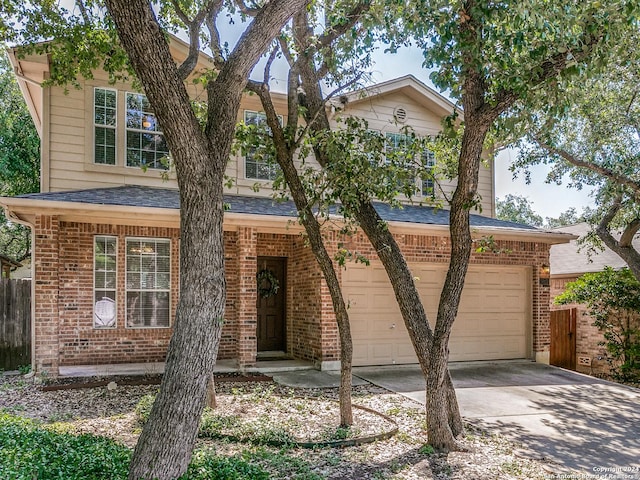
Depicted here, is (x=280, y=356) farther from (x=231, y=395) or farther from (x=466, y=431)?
(x=466, y=431)

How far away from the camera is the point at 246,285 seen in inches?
367

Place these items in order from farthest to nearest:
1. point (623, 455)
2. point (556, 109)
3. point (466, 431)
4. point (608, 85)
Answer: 1. point (608, 85)
2. point (466, 431)
3. point (623, 455)
4. point (556, 109)

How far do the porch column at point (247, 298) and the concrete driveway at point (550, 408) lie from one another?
7.11ft

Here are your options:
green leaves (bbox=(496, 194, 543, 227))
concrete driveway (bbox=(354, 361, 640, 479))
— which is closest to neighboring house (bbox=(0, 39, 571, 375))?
concrete driveway (bbox=(354, 361, 640, 479))

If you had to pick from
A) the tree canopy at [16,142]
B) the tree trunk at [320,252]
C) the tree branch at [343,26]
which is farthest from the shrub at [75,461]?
the tree canopy at [16,142]

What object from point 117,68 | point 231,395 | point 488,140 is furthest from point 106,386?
point 488,140

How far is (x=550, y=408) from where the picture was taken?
7414 mm

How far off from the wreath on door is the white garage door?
6.45 feet

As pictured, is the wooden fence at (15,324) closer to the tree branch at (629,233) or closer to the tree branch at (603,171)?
the tree branch at (603,171)

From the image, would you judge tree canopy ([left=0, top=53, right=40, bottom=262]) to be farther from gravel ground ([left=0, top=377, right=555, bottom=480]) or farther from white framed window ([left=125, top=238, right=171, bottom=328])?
gravel ground ([left=0, top=377, right=555, bottom=480])

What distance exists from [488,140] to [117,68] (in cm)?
548

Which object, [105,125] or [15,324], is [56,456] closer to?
[15,324]

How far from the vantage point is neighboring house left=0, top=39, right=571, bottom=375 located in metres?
8.77

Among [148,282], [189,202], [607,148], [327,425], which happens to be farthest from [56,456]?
[607,148]
